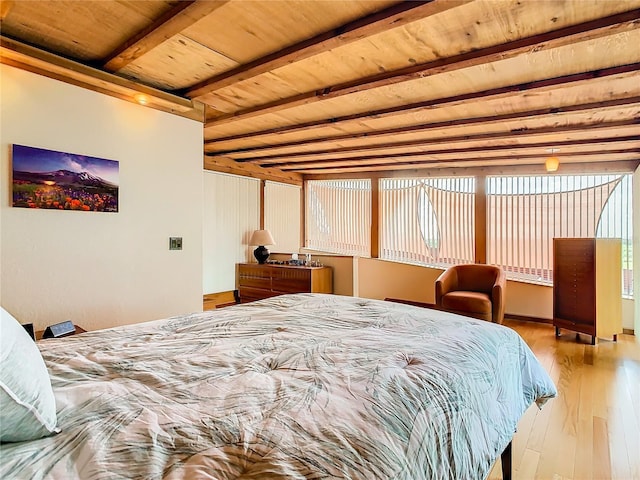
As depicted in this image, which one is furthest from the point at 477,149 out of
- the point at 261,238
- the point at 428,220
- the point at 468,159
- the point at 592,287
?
the point at 261,238

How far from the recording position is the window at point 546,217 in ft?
15.8

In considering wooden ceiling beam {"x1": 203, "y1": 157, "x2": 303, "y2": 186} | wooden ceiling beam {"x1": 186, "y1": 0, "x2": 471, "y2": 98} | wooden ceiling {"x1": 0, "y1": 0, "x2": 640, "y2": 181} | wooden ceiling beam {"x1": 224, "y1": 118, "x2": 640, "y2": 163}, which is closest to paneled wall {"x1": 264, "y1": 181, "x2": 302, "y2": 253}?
wooden ceiling beam {"x1": 203, "y1": 157, "x2": 303, "y2": 186}

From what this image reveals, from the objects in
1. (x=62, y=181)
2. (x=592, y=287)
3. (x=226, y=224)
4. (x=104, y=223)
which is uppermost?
(x=62, y=181)

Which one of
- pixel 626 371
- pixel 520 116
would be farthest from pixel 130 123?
pixel 626 371

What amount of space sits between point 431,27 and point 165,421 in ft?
7.00

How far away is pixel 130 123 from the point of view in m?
2.68

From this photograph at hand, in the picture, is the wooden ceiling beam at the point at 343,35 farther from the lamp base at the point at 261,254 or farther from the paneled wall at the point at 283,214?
the paneled wall at the point at 283,214

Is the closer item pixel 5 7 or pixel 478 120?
pixel 5 7

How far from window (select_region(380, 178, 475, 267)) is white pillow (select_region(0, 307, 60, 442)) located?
578 centimetres

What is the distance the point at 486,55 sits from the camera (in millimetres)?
2123

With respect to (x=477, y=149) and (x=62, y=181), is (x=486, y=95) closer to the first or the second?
(x=477, y=149)

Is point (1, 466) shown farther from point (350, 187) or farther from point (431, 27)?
point (350, 187)

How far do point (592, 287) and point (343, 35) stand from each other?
13.2 ft

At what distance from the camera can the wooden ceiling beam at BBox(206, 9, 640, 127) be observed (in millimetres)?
1780
